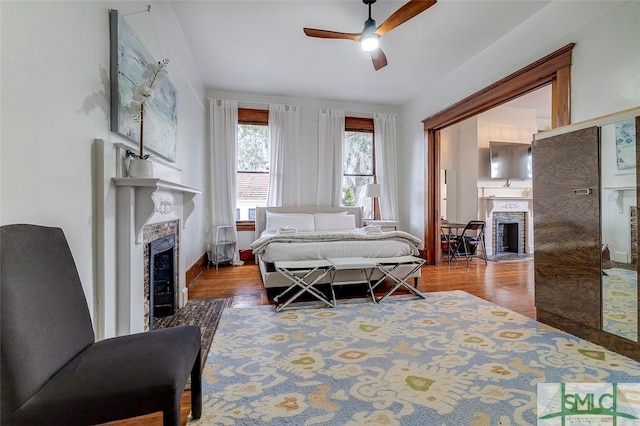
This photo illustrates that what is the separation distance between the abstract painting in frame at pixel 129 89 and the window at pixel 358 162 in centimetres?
374

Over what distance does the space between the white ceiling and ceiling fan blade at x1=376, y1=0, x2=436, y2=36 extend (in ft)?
1.20

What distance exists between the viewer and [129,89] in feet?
6.16

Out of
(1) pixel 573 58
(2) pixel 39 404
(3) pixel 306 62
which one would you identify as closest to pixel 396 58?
(3) pixel 306 62

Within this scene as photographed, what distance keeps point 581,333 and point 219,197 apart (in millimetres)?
4897

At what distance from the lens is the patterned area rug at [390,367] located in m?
1.38

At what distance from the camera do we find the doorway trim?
2701mm

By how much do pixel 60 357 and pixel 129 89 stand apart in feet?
5.47

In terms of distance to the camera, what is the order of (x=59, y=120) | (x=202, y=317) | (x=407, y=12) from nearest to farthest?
(x=59, y=120) < (x=407, y=12) < (x=202, y=317)

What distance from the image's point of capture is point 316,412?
1384 millimetres

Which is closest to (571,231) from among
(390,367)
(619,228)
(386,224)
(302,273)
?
(619,228)

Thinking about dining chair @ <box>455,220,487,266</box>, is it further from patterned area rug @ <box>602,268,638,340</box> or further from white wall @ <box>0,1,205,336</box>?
white wall @ <box>0,1,205,336</box>

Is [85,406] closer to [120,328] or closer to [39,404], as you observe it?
[39,404]

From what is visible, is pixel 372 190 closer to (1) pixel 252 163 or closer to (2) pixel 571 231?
(1) pixel 252 163

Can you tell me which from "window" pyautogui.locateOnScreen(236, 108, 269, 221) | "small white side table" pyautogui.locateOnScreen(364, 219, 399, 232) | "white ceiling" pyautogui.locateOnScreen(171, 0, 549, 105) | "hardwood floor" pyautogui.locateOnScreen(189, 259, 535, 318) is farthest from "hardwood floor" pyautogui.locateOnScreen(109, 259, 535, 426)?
"white ceiling" pyautogui.locateOnScreen(171, 0, 549, 105)
